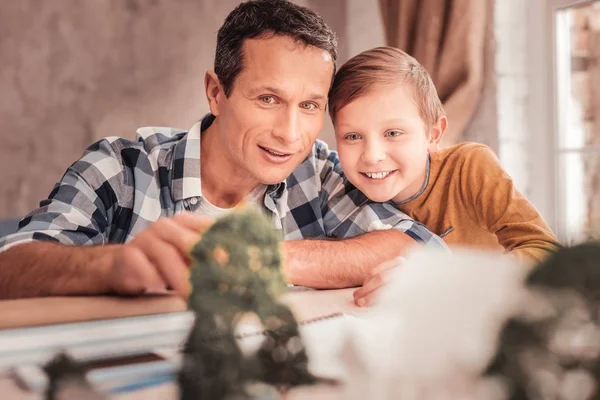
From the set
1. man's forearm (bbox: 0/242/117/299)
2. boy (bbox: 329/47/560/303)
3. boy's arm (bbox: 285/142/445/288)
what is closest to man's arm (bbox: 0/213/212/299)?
man's forearm (bbox: 0/242/117/299)

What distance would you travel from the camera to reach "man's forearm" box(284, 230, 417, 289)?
1.08 metres

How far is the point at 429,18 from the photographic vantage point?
271 centimetres

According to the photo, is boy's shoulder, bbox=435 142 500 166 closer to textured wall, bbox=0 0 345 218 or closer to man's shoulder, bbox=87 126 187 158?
man's shoulder, bbox=87 126 187 158

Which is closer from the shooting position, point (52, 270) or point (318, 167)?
point (52, 270)

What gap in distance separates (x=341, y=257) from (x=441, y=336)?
2.69 feet

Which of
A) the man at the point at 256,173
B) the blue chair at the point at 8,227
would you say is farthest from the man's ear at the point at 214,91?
the blue chair at the point at 8,227

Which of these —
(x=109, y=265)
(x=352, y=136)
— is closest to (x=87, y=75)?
(x=352, y=136)

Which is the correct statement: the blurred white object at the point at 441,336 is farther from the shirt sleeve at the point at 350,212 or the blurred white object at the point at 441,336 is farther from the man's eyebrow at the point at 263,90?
the man's eyebrow at the point at 263,90

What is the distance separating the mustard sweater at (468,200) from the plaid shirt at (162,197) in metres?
0.10

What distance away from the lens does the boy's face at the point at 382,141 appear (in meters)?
1.34

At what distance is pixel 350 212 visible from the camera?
1.45m

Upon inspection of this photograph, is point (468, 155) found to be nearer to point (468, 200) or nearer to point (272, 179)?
point (468, 200)

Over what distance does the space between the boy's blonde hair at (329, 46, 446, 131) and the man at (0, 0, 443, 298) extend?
0.04 m

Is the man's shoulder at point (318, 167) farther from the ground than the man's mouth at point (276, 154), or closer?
closer
